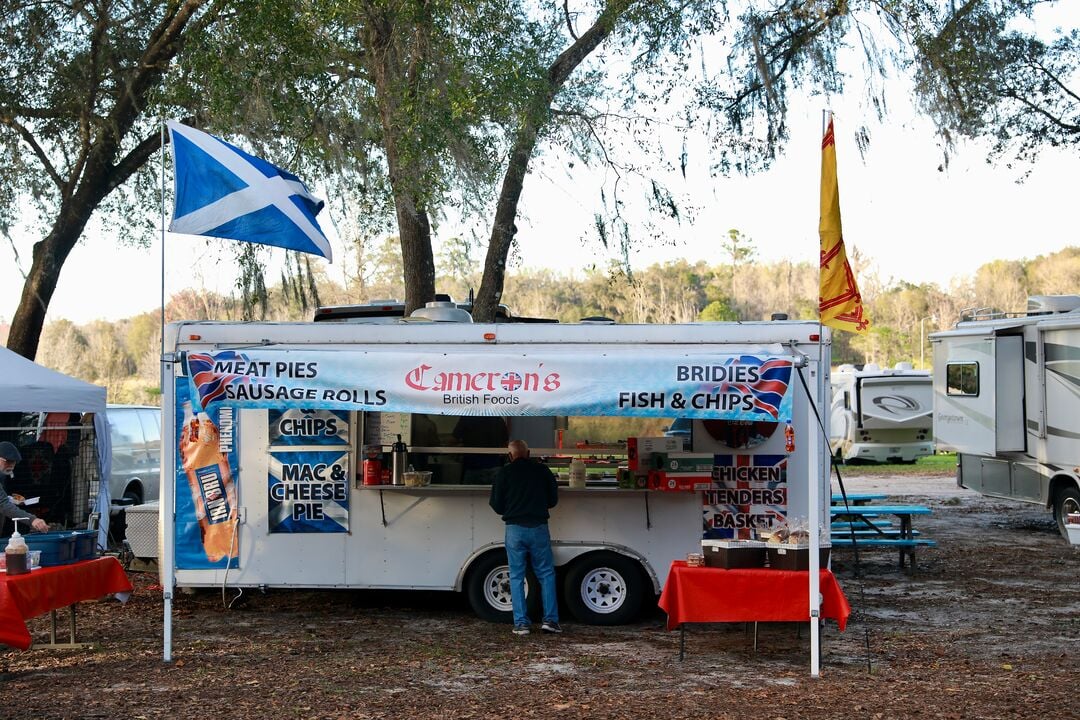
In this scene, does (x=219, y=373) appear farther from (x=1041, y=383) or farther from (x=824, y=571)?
(x=1041, y=383)

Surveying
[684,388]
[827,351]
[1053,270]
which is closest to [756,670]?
[684,388]

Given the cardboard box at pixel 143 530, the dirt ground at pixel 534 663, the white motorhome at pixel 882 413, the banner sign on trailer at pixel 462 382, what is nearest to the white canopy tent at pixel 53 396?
the cardboard box at pixel 143 530

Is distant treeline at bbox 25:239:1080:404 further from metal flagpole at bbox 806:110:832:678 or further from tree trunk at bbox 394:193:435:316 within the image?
metal flagpole at bbox 806:110:832:678

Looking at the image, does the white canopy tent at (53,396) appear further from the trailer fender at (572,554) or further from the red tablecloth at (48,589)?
the trailer fender at (572,554)

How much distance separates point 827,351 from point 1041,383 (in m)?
6.22

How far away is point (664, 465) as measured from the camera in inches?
356

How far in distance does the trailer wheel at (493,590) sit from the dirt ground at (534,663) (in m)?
0.15

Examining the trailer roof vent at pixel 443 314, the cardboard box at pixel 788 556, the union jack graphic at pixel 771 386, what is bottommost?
the cardboard box at pixel 788 556

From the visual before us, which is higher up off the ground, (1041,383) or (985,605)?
(1041,383)

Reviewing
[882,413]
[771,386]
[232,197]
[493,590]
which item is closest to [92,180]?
[232,197]

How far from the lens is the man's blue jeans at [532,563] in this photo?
28.8 ft

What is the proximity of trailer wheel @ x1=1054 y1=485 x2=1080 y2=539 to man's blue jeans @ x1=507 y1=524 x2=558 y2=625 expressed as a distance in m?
7.82

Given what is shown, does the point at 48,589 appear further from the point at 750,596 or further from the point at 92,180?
the point at 92,180

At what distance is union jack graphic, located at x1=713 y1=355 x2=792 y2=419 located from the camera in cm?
761
